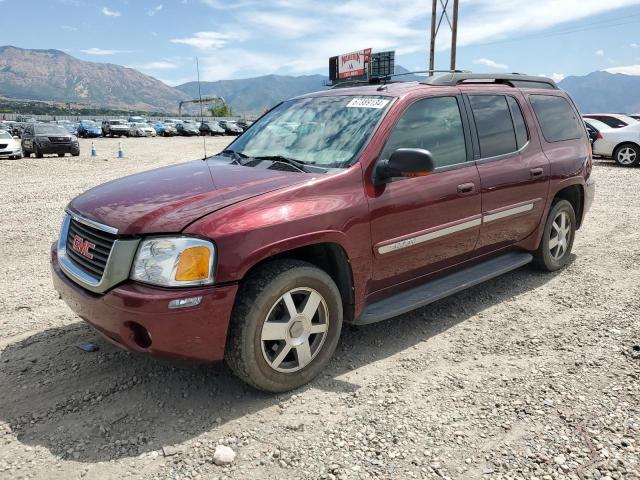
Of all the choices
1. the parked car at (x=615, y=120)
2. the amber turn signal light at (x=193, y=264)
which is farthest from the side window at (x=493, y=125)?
the parked car at (x=615, y=120)

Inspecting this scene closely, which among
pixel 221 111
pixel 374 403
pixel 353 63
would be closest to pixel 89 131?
pixel 353 63

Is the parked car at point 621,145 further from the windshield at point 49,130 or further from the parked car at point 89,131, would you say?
the parked car at point 89,131

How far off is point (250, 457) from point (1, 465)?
1191 mm

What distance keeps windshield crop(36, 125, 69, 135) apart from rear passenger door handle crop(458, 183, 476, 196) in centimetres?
2174

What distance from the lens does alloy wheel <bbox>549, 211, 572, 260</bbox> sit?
508 centimetres

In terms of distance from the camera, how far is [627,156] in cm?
1502

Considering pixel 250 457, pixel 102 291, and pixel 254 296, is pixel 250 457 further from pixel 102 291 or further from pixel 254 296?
pixel 102 291

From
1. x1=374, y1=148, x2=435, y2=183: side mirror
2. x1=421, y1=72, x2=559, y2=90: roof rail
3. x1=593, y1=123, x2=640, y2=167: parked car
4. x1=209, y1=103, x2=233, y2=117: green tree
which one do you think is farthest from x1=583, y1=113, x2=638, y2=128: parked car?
x1=209, y1=103, x2=233, y2=117: green tree

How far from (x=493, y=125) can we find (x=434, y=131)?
0.78 metres

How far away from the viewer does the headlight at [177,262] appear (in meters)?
2.59

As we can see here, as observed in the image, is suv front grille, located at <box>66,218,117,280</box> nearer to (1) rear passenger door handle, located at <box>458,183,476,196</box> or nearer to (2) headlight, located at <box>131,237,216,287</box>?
(2) headlight, located at <box>131,237,216,287</box>

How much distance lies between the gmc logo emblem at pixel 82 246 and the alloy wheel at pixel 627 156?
16177 millimetres

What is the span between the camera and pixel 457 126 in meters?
3.94

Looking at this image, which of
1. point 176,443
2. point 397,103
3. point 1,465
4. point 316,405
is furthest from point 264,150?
point 1,465
